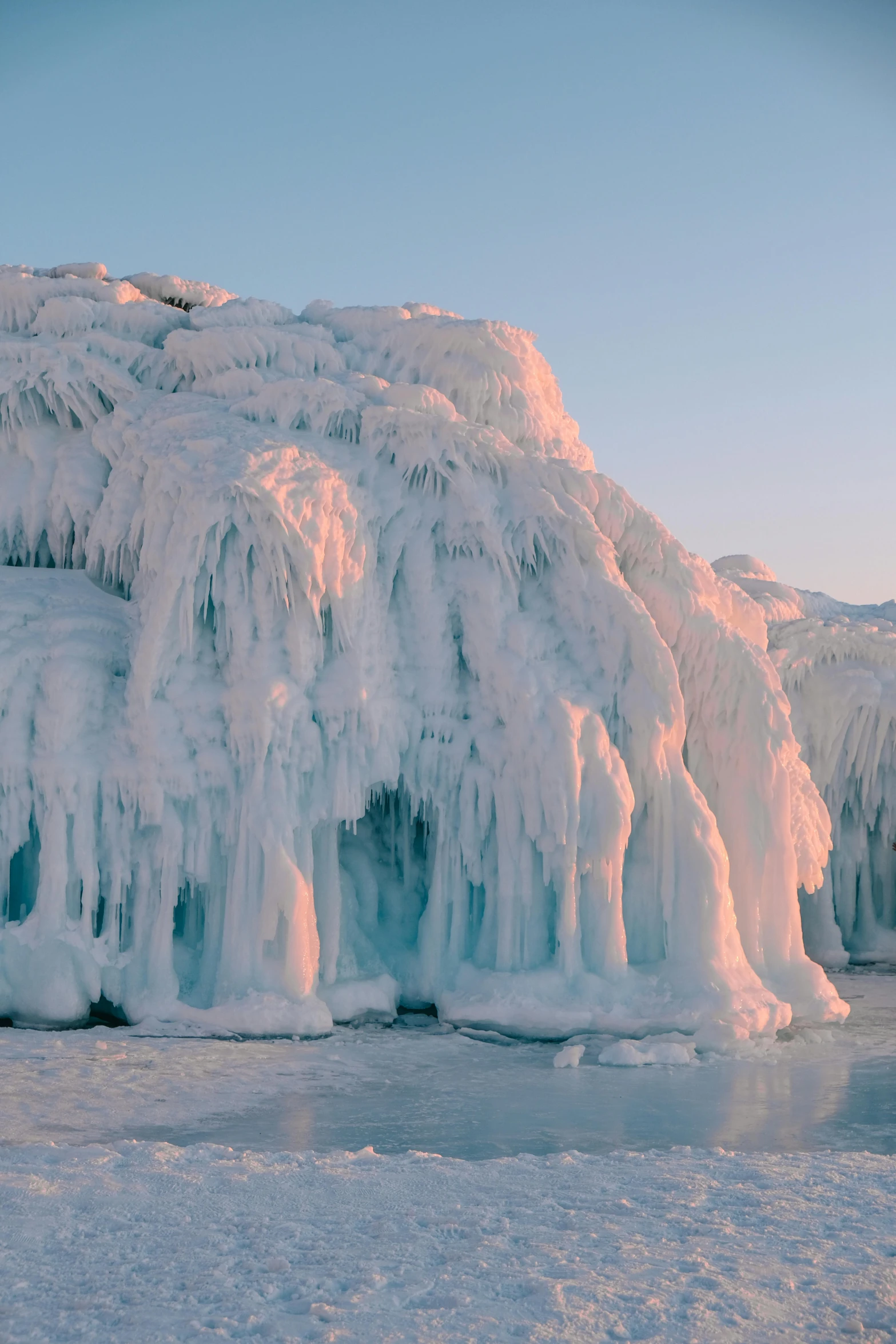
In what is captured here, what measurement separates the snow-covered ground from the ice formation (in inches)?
413

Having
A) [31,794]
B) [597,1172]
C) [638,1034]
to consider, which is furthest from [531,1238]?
[31,794]

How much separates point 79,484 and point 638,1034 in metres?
10.8

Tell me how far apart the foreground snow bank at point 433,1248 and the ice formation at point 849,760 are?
14.7 metres

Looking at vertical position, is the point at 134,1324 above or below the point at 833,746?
below

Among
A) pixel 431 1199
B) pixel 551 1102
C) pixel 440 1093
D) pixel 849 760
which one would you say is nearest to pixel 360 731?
pixel 440 1093

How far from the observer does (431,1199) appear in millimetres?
7273

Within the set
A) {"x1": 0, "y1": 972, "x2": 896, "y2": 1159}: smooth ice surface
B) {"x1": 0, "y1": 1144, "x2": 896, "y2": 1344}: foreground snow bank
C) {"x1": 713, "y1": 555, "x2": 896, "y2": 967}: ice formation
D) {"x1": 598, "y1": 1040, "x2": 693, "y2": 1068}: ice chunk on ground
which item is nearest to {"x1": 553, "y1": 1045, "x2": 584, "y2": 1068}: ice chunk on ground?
{"x1": 0, "y1": 972, "x2": 896, "y2": 1159}: smooth ice surface

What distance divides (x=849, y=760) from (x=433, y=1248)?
1815 centimetres

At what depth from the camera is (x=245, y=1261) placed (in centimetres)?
607

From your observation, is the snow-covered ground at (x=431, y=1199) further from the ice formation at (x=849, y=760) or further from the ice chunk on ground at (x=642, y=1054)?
the ice formation at (x=849, y=760)

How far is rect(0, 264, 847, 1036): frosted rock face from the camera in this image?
46.5 ft

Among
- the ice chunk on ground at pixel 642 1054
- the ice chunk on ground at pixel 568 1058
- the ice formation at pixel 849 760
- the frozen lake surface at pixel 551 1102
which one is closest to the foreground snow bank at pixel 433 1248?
the frozen lake surface at pixel 551 1102

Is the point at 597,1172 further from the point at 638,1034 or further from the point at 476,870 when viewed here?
the point at 476,870

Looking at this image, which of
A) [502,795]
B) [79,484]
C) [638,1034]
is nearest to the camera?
[638,1034]
